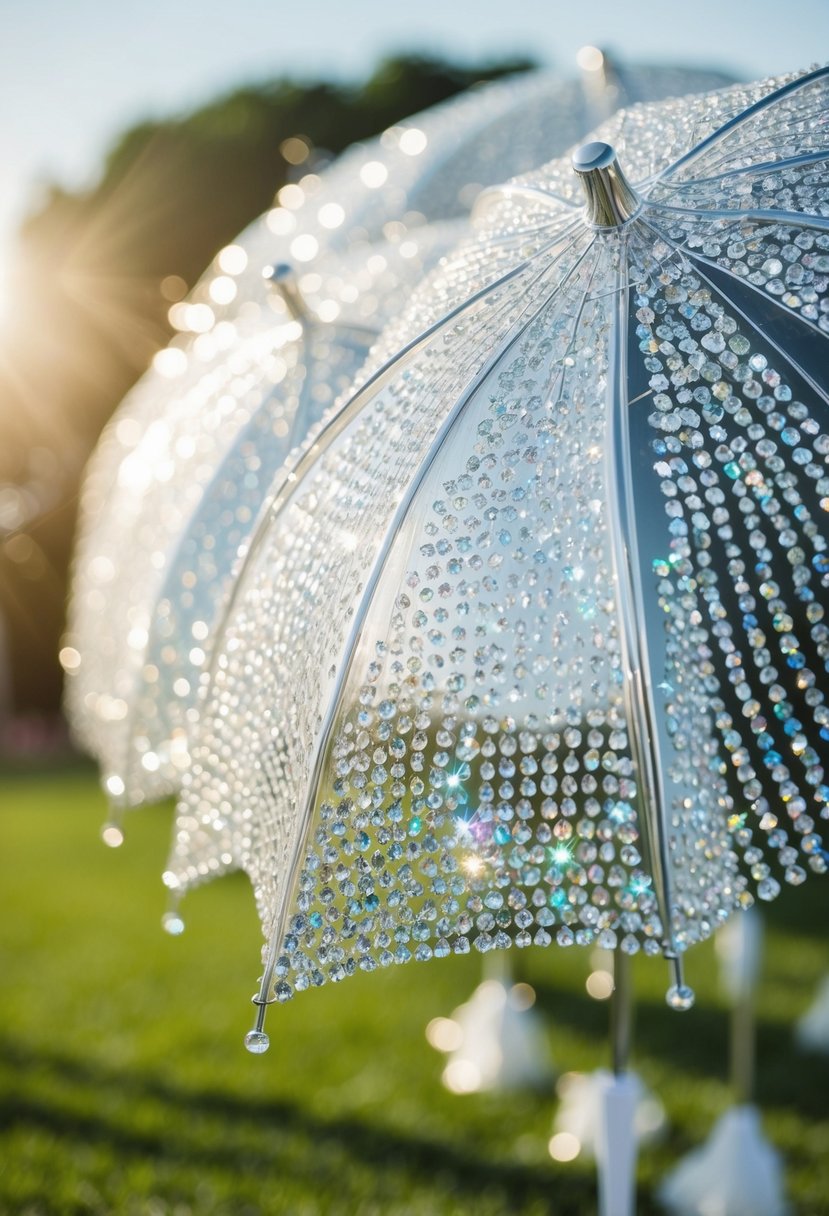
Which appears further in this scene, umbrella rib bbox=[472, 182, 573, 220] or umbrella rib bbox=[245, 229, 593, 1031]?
umbrella rib bbox=[472, 182, 573, 220]

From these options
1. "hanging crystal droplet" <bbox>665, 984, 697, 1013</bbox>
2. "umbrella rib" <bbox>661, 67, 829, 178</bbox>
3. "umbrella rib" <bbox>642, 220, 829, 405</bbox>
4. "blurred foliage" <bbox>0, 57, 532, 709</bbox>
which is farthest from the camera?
"blurred foliage" <bbox>0, 57, 532, 709</bbox>

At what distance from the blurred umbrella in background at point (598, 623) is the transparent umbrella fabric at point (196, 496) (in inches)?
26.3

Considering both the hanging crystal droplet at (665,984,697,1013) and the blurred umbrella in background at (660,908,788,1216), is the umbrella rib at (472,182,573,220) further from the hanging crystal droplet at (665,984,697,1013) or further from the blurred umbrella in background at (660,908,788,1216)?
the blurred umbrella in background at (660,908,788,1216)

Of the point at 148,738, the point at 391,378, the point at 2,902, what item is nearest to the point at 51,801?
the point at 2,902

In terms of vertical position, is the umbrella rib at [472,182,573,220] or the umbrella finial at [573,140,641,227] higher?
the umbrella rib at [472,182,573,220]

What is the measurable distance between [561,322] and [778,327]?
1.00 ft

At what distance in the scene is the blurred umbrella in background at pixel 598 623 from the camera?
1351 millimetres

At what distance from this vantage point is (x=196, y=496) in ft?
7.39

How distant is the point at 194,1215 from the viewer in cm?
254

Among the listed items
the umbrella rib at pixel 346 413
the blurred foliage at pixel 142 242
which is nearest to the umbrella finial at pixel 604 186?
the umbrella rib at pixel 346 413

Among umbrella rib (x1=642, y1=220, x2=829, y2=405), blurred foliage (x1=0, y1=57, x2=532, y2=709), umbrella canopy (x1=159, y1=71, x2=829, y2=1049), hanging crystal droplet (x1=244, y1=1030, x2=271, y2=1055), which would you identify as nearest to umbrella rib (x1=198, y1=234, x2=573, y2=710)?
umbrella canopy (x1=159, y1=71, x2=829, y2=1049)

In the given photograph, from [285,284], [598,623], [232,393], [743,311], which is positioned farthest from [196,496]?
[743,311]

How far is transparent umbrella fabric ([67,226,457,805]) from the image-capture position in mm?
2156

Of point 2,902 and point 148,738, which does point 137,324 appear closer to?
point 2,902
